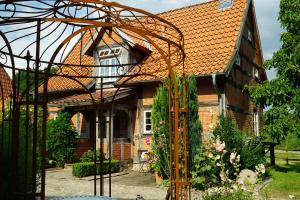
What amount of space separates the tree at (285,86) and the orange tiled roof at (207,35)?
1788 millimetres

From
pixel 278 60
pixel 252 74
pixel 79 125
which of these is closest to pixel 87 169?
pixel 79 125

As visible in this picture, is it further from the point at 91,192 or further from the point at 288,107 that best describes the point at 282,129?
the point at 91,192

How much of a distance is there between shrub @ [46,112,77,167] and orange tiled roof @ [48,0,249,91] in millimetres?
2435

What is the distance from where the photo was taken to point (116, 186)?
10.6 m

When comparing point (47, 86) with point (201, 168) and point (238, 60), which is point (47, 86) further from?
point (238, 60)

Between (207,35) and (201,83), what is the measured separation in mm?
2783

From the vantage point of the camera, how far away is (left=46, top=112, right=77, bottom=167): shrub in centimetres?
1555

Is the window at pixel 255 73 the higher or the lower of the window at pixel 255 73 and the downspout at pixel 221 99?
the higher

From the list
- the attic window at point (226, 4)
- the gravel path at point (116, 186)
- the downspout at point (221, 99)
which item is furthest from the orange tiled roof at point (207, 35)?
the gravel path at point (116, 186)

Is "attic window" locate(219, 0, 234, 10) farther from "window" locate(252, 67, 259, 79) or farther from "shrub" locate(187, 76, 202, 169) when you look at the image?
"shrub" locate(187, 76, 202, 169)

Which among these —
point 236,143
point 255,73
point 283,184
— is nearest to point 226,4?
point 255,73

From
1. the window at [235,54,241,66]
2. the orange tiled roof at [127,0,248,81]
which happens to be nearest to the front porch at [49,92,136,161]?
the orange tiled roof at [127,0,248,81]

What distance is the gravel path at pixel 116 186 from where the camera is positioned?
9.21 meters

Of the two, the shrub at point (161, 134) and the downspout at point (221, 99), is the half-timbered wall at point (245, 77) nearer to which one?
the downspout at point (221, 99)
